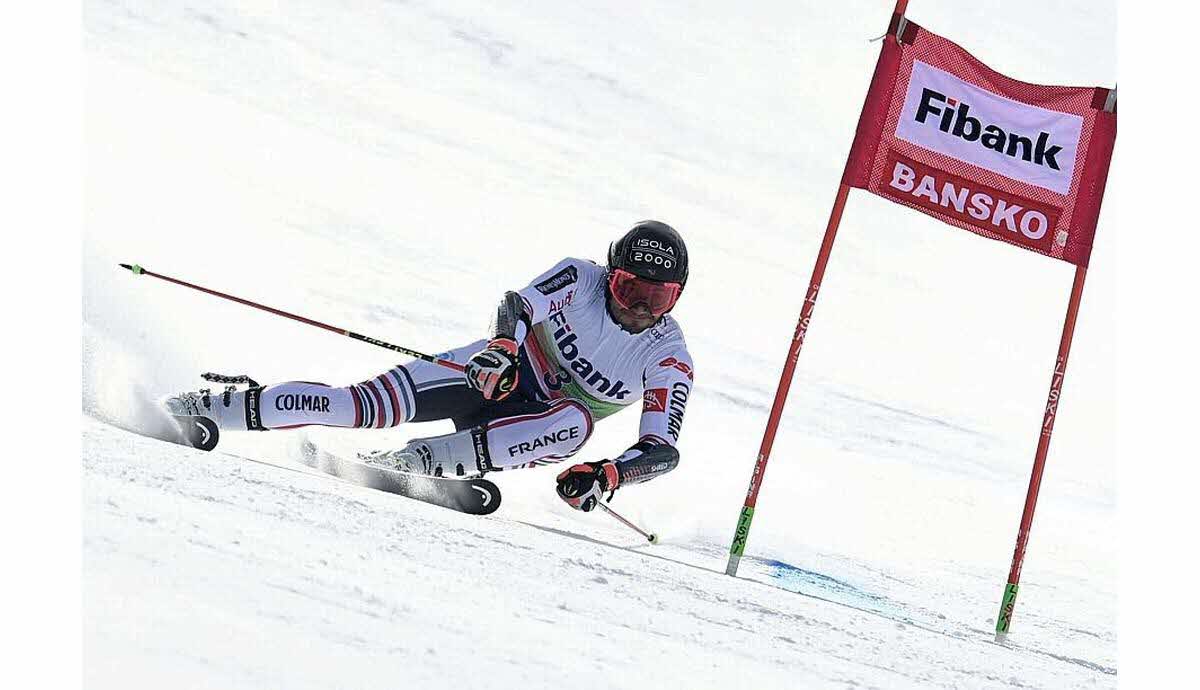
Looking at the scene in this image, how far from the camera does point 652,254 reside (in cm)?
634

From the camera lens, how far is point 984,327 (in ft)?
53.7

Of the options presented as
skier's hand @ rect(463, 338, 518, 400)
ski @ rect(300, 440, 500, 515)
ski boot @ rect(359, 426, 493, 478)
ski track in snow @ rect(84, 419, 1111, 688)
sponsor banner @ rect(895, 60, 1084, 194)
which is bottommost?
ski track in snow @ rect(84, 419, 1111, 688)

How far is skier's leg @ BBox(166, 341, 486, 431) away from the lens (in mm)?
6152

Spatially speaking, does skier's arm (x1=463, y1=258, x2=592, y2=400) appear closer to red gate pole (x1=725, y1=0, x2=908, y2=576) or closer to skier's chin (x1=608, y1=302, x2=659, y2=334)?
skier's chin (x1=608, y1=302, x2=659, y2=334)

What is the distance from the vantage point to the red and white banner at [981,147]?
6.86 meters

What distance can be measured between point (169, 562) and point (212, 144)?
10648mm

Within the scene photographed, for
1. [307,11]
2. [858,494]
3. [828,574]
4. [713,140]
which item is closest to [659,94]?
[713,140]

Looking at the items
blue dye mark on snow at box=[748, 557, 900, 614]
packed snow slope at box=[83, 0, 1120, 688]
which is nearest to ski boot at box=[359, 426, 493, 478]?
packed snow slope at box=[83, 0, 1120, 688]

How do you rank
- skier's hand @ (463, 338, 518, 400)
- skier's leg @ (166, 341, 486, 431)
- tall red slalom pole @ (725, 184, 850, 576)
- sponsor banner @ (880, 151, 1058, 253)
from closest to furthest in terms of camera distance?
skier's hand @ (463, 338, 518, 400) < skier's leg @ (166, 341, 486, 431) < tall red slalom pole @ (725, 184, 850, 576) < sponsor banner @ (880, 151, 1058, 253)

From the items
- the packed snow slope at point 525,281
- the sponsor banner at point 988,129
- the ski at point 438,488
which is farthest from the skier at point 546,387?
the sponsor banner at point 988,129

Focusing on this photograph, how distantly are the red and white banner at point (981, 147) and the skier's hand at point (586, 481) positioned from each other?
6.71ft

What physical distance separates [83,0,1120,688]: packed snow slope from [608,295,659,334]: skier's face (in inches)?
40.5

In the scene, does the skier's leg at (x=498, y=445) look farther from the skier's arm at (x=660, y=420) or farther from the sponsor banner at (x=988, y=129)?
the sponsor banner at (x=988, y=129)

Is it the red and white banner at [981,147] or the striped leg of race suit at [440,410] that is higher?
the red and white banner at [981,147]
